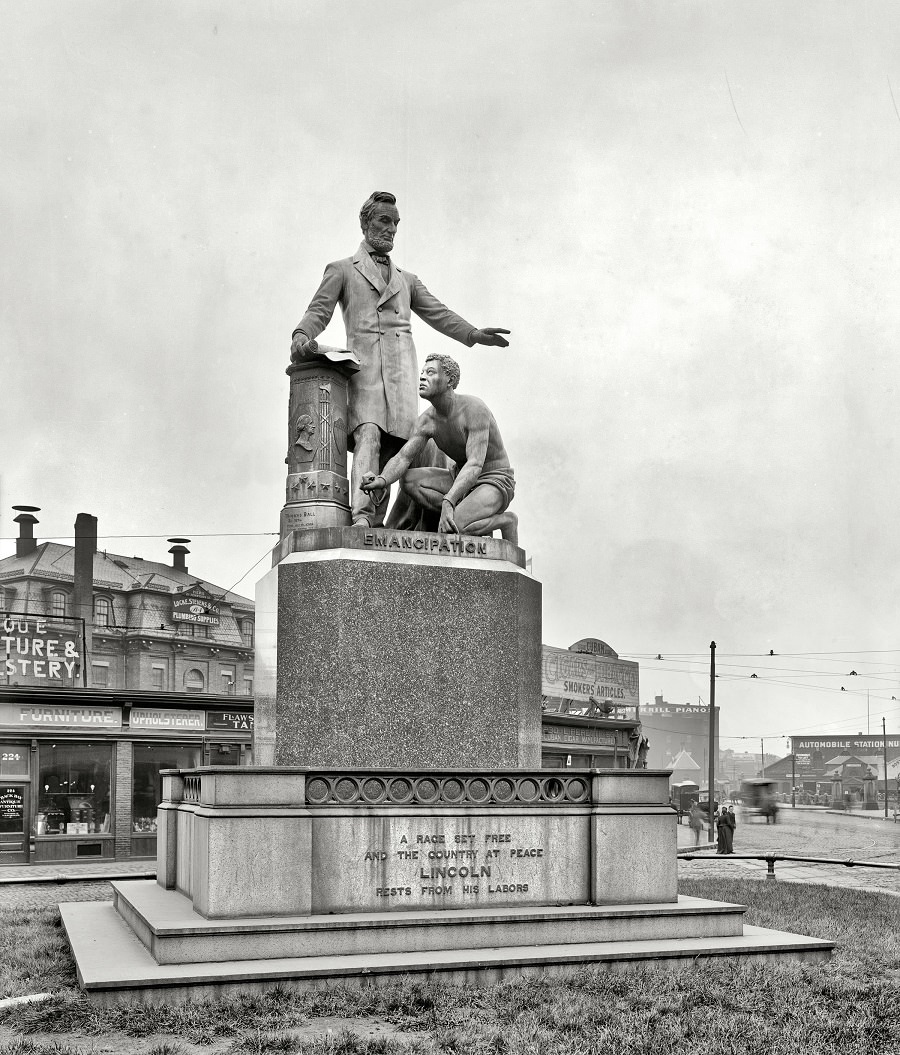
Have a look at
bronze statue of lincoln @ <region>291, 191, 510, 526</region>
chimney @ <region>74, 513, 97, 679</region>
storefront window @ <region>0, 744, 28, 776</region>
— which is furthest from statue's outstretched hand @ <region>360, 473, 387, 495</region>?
Result: chimney @ <region>74, 513, 97, 679</region>

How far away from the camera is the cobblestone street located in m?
22.7

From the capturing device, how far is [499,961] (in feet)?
27.0

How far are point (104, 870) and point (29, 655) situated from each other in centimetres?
1073

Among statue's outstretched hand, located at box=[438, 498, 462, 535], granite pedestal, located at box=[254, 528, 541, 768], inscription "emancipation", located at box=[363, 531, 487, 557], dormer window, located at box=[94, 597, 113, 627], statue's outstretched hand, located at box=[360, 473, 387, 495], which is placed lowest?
granite pedestal, located at box=[254, 528, 541, 768]

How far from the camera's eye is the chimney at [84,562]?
5050cm

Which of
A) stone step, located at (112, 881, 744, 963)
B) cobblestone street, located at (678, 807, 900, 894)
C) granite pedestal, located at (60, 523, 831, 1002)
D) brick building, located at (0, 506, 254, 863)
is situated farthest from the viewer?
brick building, located at (0, 506, 254, 863)

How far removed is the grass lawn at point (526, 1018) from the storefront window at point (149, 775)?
2403 cm

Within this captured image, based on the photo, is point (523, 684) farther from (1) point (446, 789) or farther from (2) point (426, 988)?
(2) point (426, 988)

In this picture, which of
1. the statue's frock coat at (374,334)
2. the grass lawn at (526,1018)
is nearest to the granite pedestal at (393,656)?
the statue's frock coat at (374,334)

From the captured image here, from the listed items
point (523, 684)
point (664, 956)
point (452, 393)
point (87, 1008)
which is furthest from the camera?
point (452, 393)

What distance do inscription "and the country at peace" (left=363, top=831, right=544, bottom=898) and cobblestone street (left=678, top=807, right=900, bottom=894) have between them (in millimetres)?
12237

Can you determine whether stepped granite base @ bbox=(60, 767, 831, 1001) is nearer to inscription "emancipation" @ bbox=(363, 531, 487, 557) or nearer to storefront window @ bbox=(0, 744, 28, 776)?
inscription "emancipation" @ bbox=(363, 531, 487, 557)

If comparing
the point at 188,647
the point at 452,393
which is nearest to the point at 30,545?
the point at 188,647

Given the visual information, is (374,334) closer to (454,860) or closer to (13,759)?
(454,860)
